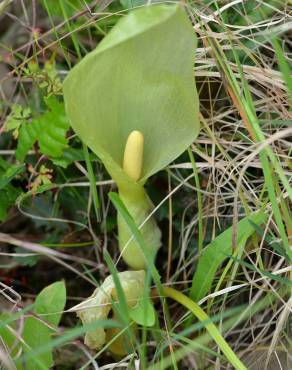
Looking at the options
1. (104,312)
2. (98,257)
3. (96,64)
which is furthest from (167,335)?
(96,64)

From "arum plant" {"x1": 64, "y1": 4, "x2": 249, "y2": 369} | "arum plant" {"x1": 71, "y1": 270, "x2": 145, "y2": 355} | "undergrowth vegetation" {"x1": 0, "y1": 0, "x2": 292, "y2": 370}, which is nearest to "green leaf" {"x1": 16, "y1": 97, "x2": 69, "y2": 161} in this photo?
"undergrowth vegetation" {"x1": 0, "y1": 0, "x2": 292, "y2": 370}

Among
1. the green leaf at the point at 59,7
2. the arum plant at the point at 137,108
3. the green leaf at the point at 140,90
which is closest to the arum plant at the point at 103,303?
the arum plant at the point at 137,108

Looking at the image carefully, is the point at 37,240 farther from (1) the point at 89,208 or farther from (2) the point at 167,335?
(2) the point at 167,335

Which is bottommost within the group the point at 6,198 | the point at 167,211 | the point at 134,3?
the point at 167,211

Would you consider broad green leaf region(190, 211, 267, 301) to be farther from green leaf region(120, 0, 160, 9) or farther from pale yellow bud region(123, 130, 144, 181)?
green leaf region(120, 0, 160, 9)

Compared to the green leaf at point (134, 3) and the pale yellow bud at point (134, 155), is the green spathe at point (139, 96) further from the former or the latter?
the green leaf at point (134, 3)

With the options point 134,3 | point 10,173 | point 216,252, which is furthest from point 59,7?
point 216,252

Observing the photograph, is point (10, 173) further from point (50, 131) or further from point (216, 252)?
point (216, 252)
